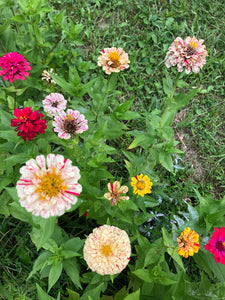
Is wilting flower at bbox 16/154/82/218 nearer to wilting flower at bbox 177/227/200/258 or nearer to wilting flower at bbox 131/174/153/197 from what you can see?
wilting flower at bbox 131/174/153/197

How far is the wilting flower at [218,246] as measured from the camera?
158cm

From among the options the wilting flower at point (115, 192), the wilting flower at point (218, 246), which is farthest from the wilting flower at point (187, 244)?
the wilting flower at point (115, 192)

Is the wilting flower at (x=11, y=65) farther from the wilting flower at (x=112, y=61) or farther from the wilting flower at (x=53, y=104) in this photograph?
the wilting flower at (x=112, y=61)

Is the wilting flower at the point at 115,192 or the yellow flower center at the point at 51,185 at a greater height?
the yellow flower center at the point at 51,185

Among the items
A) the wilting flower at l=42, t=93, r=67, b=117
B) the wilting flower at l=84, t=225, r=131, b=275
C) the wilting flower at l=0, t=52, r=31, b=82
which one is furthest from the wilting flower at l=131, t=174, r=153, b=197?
the wilting flower at l=0, t=52, r=31, b=82

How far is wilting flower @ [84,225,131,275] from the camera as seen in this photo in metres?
1.47

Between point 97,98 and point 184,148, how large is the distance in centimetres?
119

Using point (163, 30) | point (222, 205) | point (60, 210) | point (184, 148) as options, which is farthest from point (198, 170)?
point (60, 210)

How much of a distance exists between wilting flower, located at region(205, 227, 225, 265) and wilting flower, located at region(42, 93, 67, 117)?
1272mm

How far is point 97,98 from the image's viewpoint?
6.88 feet

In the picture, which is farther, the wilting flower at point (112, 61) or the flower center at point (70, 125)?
the wilting flower at point (112, 61)

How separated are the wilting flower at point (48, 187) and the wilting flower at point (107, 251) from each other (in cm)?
37

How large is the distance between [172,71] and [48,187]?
2.33 m

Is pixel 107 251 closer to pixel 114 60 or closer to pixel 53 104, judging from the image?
pixel 53 104
